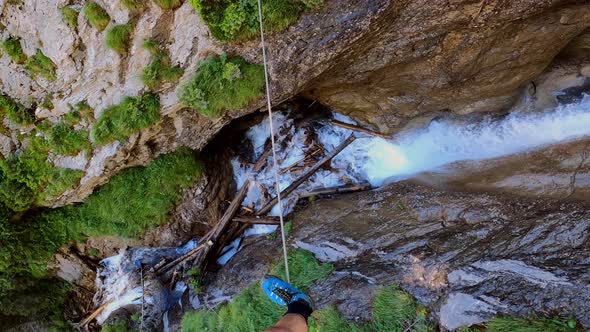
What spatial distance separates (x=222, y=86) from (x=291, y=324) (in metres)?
3.75

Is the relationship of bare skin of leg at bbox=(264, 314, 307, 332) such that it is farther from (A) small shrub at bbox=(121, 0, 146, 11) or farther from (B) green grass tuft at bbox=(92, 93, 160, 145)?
(A) small shrub at bbox=(121, 0, 146, 11)

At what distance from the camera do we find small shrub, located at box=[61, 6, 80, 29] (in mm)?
6121

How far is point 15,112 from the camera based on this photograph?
6.77 m

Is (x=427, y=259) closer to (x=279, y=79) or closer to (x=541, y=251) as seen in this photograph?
(x=541, y=251)

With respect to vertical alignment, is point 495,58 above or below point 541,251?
above

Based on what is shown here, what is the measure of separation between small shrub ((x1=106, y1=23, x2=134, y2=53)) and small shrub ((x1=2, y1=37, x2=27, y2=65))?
1.68 meters

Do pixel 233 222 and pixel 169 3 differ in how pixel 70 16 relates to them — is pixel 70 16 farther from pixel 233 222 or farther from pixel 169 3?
pixel 233 222

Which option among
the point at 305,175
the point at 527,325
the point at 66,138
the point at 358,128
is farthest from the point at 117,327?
the point at 527,325

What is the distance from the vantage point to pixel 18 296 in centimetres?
843

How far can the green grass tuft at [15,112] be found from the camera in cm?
673

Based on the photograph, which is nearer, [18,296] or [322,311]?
[322,311]

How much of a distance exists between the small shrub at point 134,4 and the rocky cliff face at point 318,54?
0.09 m

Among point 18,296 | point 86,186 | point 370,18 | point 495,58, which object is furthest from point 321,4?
point 18,296

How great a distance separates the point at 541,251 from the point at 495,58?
3.34m
